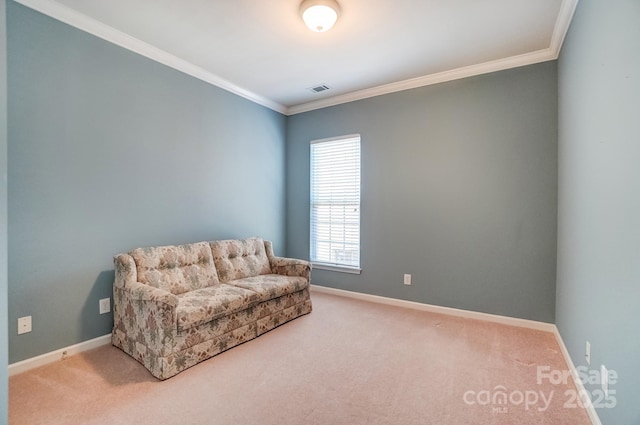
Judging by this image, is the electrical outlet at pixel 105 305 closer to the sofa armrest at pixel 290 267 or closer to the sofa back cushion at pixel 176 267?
the sofa back cushion at pixel 176 267

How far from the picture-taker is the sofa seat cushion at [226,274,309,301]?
9.78ft

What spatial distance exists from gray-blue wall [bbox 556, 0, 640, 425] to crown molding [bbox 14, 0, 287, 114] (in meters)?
3.53

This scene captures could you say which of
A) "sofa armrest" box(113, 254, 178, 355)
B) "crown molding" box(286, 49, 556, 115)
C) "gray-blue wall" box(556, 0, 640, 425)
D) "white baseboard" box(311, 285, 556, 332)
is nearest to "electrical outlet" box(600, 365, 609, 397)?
"gray-blue wall" box(556, 0, 640, 425)

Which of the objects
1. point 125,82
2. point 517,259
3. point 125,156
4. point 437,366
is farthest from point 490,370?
point 125,82

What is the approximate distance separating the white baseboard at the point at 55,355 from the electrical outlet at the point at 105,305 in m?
0.23

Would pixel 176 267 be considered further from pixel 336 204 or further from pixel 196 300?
pixel 336 204

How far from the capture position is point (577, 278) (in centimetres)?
222

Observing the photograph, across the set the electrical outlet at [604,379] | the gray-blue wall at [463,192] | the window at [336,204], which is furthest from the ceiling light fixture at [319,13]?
the electrical outlet at [604,379]

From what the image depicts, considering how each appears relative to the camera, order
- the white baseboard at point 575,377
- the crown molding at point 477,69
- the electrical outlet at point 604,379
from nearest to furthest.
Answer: the electrical outlet at point 604,379, the white baseboard at point 575,377, the crown molding at point 477,69

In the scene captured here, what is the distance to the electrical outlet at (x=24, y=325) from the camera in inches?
88.2

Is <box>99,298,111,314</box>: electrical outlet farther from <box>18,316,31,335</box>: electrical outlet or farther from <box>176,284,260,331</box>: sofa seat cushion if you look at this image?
<box>176,284,260,331</box>: sofa seat cushion

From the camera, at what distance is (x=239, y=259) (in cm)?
354

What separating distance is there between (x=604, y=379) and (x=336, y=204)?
3271 mm

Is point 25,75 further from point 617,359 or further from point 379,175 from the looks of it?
point 617,359
